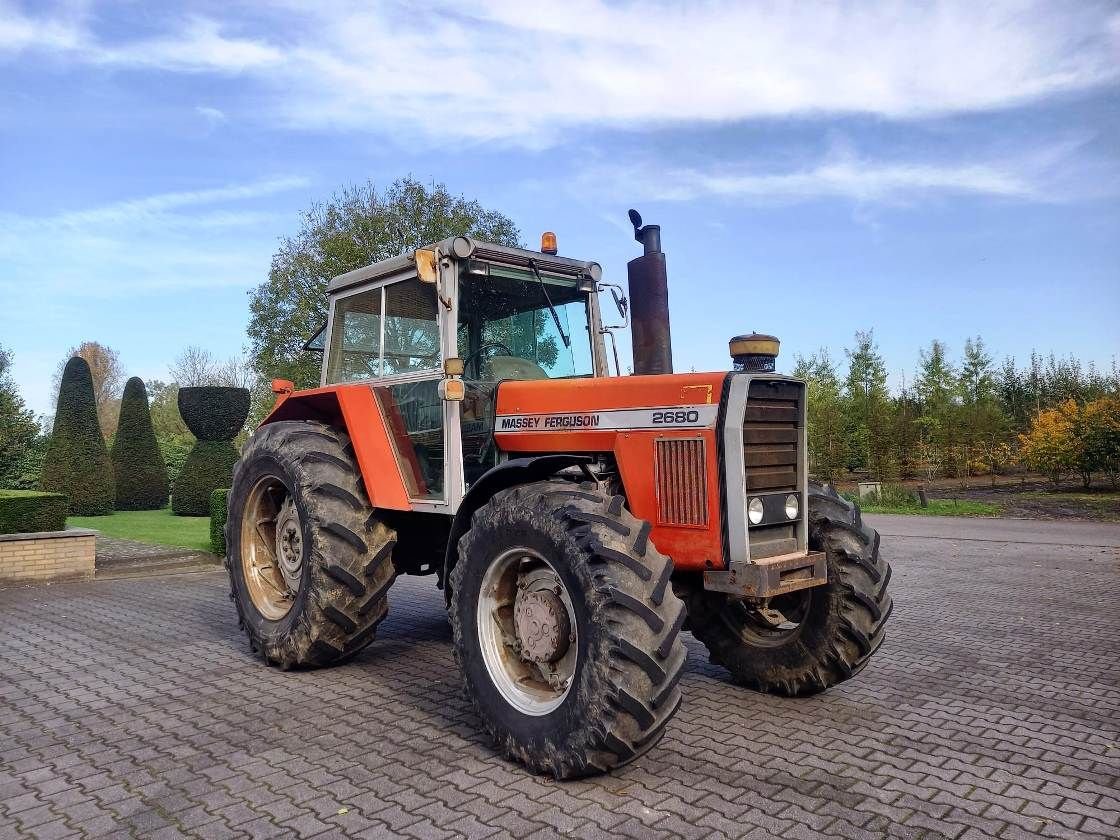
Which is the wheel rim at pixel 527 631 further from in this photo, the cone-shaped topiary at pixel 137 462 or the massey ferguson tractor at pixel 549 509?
the cone-shaped topiary at pixel 137 462

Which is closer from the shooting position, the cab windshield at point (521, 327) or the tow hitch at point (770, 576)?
the tow hitch at point (770, 576)

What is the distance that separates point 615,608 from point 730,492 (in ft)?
2.80

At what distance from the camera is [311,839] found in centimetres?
291

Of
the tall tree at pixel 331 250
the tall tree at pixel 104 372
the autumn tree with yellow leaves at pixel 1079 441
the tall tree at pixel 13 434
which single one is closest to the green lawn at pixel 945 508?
the autumn tree with yellow leaves at pixel 1079 441

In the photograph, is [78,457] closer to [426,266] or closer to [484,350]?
[484,350]

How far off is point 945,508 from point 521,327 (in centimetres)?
1685

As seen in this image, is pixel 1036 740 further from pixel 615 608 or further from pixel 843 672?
pixel 615 608

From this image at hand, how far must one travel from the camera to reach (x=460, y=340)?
482 centimetres

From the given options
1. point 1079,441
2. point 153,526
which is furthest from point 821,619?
point 1079,441

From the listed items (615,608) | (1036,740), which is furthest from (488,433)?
(1036,740)

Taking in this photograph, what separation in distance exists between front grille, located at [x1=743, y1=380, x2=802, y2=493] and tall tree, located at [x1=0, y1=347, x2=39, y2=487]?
20.0 m

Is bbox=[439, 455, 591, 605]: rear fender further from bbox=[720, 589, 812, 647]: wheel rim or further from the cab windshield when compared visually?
bbox=[720, 589, 812, 647]: wheel rim

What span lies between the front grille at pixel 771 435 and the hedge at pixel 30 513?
992cm

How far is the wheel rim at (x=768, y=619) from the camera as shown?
4484mm
